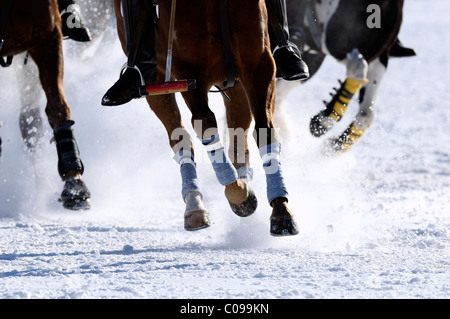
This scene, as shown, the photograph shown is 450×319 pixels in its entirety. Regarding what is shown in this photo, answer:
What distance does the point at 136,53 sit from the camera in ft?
18.8

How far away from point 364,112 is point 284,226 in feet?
13.8

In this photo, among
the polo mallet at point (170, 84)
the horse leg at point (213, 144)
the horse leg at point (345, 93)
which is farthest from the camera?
the horse leg at point (345, 93)

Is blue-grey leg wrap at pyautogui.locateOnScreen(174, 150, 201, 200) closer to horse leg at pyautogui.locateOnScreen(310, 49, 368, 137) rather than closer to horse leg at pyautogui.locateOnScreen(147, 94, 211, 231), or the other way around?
horse leg at pyautogui.locateOnScreen(147, 94, 211, 231)

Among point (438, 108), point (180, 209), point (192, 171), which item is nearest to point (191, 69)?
point (192, 171)

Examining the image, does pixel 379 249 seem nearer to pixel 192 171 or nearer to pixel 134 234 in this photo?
pixel 192 171

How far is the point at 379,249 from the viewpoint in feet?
18.4

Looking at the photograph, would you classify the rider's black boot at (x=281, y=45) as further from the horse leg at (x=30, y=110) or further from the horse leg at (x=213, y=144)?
the horse leg at (x=30, y=110)

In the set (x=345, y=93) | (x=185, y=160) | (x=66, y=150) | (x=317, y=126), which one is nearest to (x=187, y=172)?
(x=185, y=160)

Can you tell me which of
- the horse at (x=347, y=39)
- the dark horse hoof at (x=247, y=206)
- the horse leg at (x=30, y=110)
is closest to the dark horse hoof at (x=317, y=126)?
the horse at (x=347, y=39)

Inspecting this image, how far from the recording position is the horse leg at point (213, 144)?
17.3 feet

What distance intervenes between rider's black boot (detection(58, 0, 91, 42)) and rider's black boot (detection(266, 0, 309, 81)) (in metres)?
1.84

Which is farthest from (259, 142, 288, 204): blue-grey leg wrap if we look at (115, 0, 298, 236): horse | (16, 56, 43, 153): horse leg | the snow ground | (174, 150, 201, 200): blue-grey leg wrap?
(16, 56, 43, 153): horse leg

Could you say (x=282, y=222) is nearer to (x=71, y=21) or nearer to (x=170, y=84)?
(x=170, y=84)

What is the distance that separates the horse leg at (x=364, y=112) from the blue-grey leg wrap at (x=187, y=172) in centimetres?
354
